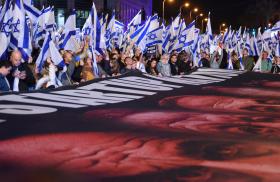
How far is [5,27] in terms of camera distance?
901 centimetres

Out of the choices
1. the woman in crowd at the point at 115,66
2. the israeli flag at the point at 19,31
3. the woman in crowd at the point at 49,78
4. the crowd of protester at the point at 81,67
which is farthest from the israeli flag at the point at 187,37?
the israeli flag at the point at 19,31

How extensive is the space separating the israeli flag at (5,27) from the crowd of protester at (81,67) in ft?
1.22

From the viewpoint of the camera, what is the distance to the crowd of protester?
8430mm

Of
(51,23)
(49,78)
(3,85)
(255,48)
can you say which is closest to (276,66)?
(255,48)

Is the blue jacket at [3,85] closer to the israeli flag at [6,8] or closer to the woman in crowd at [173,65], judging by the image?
the israeli flag at [6,8]

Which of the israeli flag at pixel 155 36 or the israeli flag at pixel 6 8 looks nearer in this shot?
the israeli flag at pixel 6 8

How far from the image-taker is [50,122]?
5.84 m

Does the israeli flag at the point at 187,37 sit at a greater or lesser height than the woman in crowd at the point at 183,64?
greater

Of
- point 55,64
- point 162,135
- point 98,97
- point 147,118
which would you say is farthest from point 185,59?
point 162,135

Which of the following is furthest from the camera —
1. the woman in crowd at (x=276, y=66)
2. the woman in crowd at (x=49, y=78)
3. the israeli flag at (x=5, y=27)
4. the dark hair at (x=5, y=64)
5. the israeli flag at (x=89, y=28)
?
the woman in crowd at (x=276, y=66)

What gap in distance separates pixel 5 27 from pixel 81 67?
88.0 inches

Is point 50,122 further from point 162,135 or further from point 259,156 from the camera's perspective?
point 259,156

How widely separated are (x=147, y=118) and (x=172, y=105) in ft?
4.07

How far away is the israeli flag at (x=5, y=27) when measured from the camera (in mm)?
8744
